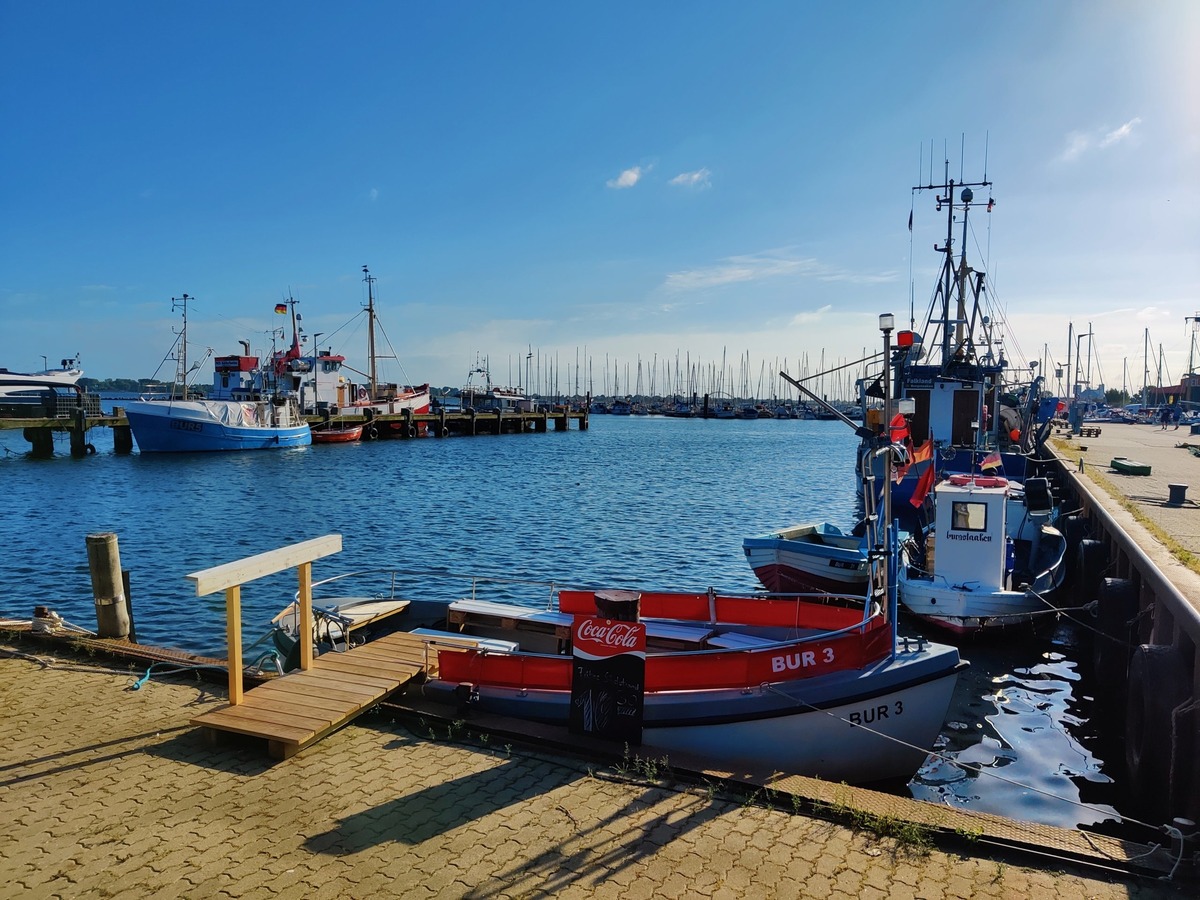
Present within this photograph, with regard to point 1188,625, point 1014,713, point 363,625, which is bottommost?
point 1014,713

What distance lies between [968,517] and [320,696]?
37.8ft

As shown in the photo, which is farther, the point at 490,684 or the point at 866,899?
the point at 490,684

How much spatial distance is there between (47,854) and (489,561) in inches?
680

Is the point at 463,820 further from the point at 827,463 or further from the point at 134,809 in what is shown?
the point at 827,463

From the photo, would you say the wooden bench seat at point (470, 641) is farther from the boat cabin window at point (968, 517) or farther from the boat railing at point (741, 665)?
the boat cabin window at point (968, 517)

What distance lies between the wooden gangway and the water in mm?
6161

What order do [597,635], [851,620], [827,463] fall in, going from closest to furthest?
[597,635], [851,620], [827,463]

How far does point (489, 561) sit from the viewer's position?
22828 mm

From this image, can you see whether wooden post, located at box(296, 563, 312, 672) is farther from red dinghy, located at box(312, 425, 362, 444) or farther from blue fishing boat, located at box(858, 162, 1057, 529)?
red dinghy, located at box(312, 425, 362, 444)

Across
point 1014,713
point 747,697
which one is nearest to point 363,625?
point 747,697

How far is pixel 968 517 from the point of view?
14.2m

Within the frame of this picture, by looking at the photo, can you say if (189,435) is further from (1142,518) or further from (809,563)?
(1142,518)

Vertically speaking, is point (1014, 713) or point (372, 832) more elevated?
point (372, 832)

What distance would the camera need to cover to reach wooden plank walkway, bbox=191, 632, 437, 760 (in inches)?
283
